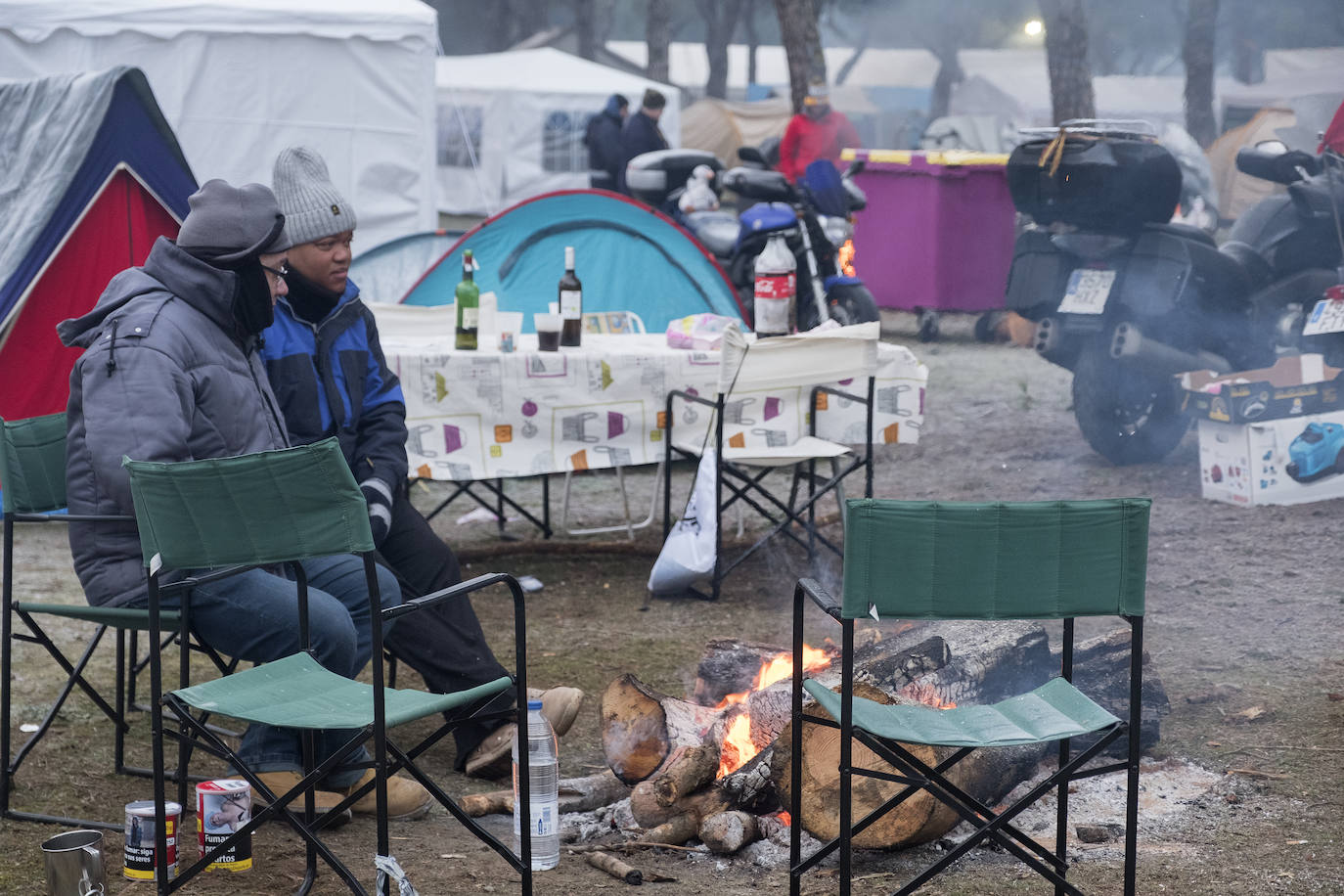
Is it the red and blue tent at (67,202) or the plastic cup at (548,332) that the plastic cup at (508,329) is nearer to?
the plastic cup at (548,332)

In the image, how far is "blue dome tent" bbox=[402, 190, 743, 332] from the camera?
706cm

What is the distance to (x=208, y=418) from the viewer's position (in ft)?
10.5

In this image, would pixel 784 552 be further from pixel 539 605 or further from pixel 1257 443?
pixel 1257 443

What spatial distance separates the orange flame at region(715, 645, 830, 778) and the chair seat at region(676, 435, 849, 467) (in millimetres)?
1305

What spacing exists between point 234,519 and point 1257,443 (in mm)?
4972

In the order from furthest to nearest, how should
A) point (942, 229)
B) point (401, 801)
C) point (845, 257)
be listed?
1. point (942, 229)
2. point (845, 257)
3. point (401, 801)

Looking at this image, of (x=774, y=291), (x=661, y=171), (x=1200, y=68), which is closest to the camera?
(x=774, y=291)

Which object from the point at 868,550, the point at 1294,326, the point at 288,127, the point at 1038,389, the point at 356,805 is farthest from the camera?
the point at 288,127

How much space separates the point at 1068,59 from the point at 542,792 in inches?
461

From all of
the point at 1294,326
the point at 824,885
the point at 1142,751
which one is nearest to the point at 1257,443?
the point at 1294,326

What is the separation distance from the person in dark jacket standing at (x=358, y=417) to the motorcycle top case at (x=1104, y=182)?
403 cm

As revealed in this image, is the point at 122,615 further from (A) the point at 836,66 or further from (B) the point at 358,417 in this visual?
(A) the point at 836,66

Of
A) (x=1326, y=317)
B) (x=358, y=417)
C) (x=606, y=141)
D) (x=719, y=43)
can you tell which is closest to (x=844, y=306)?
(x=1326, y=317)

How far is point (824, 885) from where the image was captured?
3.03 m
